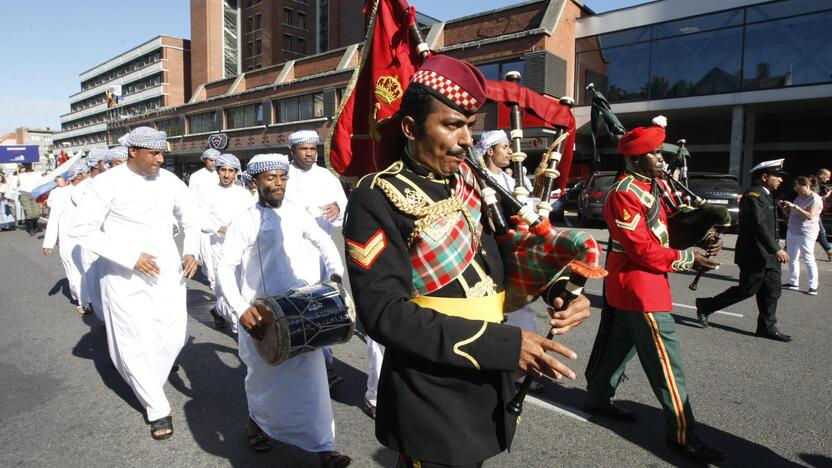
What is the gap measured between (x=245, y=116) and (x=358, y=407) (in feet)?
139

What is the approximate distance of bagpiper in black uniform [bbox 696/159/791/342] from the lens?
19.8ft

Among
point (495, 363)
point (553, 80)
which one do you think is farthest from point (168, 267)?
point (553, 80)

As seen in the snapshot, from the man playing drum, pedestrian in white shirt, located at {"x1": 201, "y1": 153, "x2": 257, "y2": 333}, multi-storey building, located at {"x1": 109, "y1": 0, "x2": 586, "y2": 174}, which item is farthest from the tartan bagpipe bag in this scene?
multi-storey building, located at {"x1": 109, "y1": 0, "x2": 586, "y2": 174}

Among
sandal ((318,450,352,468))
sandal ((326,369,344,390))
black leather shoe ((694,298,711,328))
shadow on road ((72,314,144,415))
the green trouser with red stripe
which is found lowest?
shadow on road ((72,314,144,415))

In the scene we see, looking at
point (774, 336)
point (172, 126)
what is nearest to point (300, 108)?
point (172, 126)

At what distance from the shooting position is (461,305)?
1.77 metres

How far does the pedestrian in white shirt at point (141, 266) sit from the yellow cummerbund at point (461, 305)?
2.92 meters

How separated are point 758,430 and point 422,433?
316 cm

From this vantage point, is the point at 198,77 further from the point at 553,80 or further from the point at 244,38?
the point at 553,80

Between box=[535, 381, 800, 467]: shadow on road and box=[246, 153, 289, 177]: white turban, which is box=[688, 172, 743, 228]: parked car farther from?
box=[246, 153, 289, 177]: white turban

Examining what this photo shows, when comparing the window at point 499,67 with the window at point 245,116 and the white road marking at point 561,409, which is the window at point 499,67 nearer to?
Answer: the window at point 245,116

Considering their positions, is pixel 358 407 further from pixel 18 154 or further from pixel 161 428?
pixel 18 154

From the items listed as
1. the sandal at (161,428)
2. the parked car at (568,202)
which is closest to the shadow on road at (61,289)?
the sandal at (161,428)

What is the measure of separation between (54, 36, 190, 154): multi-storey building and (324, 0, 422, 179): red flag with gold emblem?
69.9 meters
